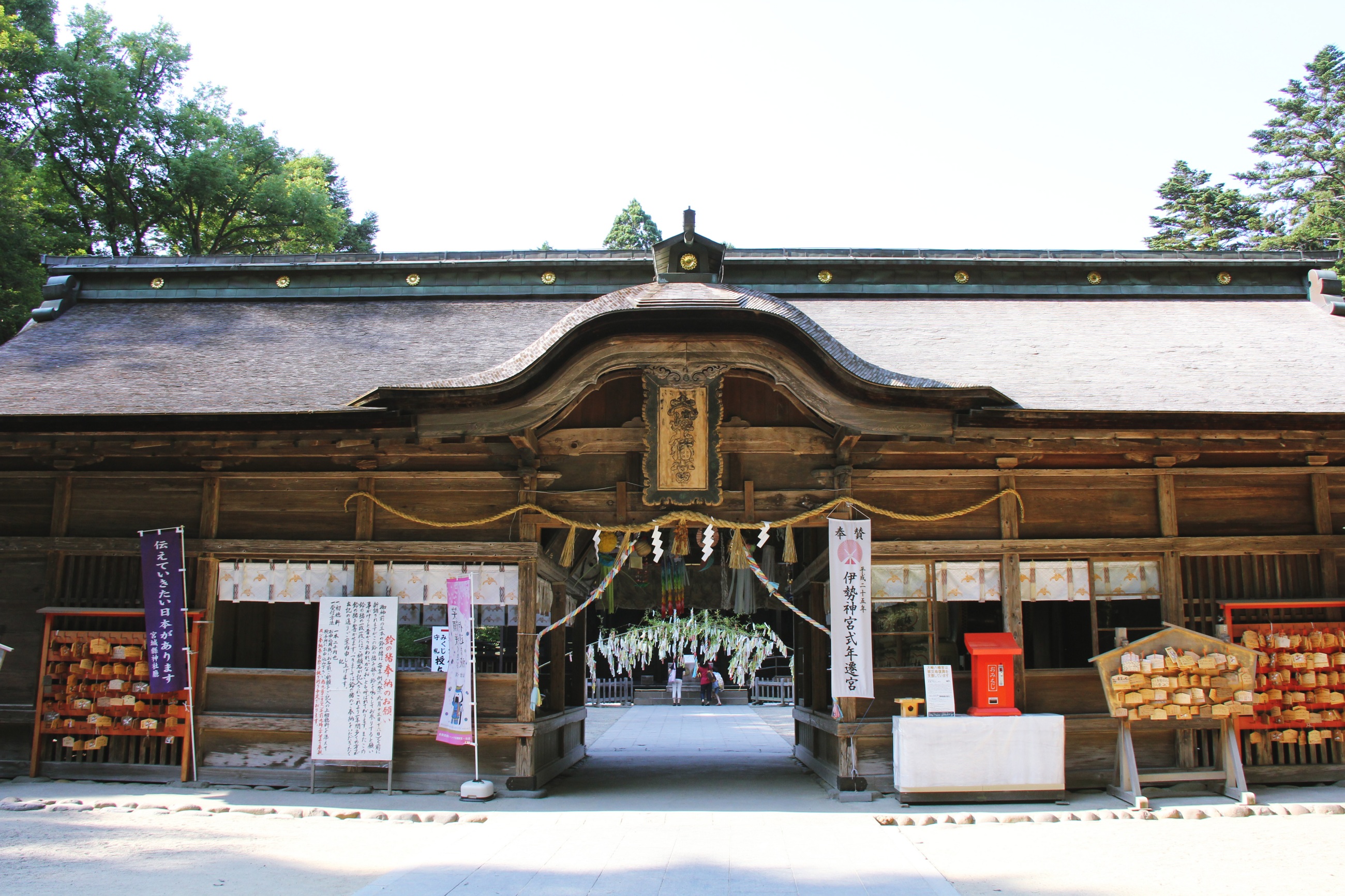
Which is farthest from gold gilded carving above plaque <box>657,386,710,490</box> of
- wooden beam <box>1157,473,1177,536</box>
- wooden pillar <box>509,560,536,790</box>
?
wooden beam <box>1157,473,1177,536</box>

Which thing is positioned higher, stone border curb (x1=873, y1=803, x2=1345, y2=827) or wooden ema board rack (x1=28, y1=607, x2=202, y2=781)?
wooden ema board rack (x1=28, y1=607, x2=202, y2=781)

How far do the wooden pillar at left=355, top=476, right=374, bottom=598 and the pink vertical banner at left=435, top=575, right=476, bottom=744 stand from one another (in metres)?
0.93

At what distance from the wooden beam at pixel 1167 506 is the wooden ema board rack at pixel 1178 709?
117cm

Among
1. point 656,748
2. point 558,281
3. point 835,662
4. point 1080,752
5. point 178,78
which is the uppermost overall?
point 178,78

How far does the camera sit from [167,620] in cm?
857

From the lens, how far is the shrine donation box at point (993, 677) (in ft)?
26.7

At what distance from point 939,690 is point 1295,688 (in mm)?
3714

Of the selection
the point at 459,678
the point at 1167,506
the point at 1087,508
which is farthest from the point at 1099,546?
the point at 459,678

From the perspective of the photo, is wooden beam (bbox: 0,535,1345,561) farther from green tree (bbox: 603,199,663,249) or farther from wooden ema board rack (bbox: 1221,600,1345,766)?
green tree (bbox: 603,199,663,249)

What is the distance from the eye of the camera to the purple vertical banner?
8.54 m

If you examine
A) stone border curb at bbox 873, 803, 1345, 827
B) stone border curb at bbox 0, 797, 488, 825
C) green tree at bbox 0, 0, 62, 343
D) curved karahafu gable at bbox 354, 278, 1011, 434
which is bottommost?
stone border curb at bbox 873, 803, 1345, 827

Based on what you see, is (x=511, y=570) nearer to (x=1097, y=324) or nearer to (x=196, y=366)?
(x=196, y=366)

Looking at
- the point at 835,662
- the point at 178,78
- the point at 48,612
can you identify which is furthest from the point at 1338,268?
the point at 178,78

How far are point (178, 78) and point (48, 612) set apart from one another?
2330 centimetres
